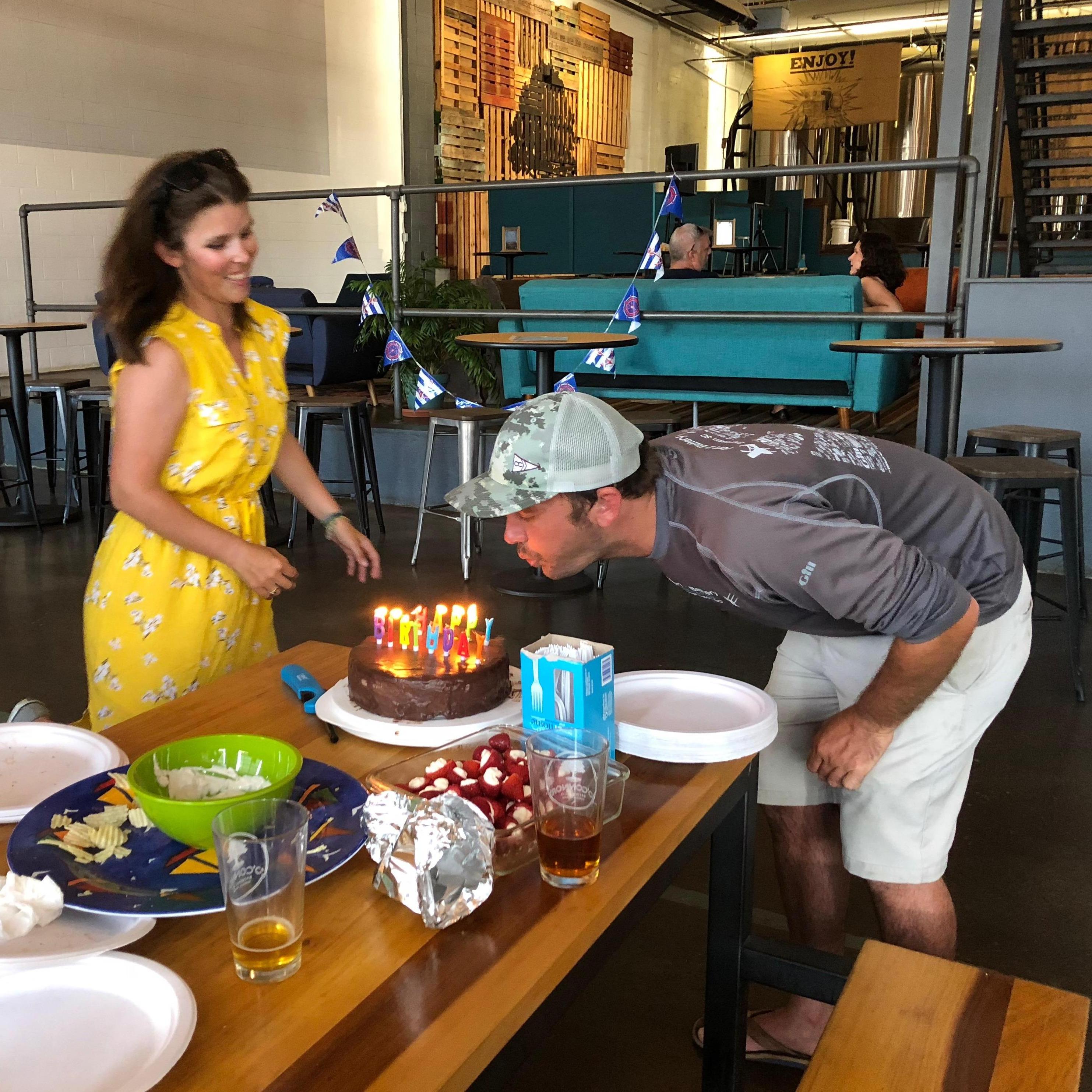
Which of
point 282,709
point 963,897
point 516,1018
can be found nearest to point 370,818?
point 516,1018

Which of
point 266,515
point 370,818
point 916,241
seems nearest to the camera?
point 370,818

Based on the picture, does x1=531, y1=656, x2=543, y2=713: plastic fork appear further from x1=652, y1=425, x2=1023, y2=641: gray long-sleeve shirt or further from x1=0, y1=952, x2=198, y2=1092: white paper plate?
x1=0, y1=952, x2=198, y2=1092: white paper plate

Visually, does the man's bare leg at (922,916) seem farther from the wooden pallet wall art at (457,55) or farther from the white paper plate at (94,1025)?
the wooden pallet wall art at (457,55)

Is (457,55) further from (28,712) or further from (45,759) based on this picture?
(45,759)

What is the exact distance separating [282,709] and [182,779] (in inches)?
13.1

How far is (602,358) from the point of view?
498 cm

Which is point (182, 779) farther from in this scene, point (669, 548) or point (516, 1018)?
point (669, 548)

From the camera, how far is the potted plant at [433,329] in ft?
21.2

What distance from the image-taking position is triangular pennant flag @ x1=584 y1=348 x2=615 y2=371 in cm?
486

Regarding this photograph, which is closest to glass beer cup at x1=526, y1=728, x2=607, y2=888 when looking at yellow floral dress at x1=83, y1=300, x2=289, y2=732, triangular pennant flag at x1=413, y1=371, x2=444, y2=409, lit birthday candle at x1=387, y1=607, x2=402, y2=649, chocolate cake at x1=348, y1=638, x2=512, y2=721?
chocolate cake at x1=348, y1=638, x2=512, y2=721

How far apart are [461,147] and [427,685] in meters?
10.8

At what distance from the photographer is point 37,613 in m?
4.26

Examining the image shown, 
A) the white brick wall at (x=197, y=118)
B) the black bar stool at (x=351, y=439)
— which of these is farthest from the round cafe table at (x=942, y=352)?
the white brick wall at (x=197, y=118)

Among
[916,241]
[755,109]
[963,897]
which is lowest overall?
[963,897]
